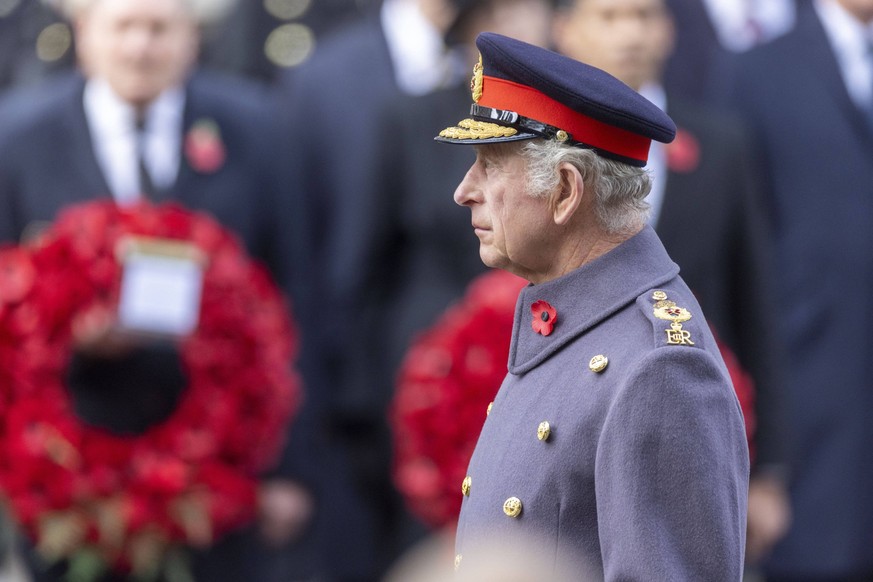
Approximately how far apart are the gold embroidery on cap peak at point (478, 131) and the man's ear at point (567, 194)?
12cm

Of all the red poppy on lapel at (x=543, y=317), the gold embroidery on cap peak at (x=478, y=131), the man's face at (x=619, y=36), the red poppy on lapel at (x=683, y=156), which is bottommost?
the red poppy on lapel at (x=683, y=156)

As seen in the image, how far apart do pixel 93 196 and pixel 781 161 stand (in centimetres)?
261

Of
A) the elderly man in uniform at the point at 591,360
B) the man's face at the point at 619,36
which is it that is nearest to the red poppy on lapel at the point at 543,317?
the elderly man in uniform at the point at 591,360

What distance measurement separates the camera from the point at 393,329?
664cm

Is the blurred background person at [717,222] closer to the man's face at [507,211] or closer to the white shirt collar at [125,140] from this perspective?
the white shirt collar at [125,140]

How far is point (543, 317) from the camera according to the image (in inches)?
141

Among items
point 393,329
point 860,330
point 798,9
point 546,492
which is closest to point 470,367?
point 393,329

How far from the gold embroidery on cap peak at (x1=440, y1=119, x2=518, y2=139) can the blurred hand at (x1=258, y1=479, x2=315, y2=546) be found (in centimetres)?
312

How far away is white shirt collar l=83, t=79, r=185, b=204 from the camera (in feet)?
21.5

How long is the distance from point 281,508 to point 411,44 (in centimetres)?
211

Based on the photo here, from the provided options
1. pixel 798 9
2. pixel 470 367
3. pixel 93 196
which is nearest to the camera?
pixel 470 367

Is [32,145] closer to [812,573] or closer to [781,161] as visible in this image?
[781,161]

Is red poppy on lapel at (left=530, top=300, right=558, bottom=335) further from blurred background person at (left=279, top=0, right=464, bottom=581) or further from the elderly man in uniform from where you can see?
blurred background person at (left=279, top=0, right=464, bottom=581)

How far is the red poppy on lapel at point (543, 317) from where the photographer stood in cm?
356
